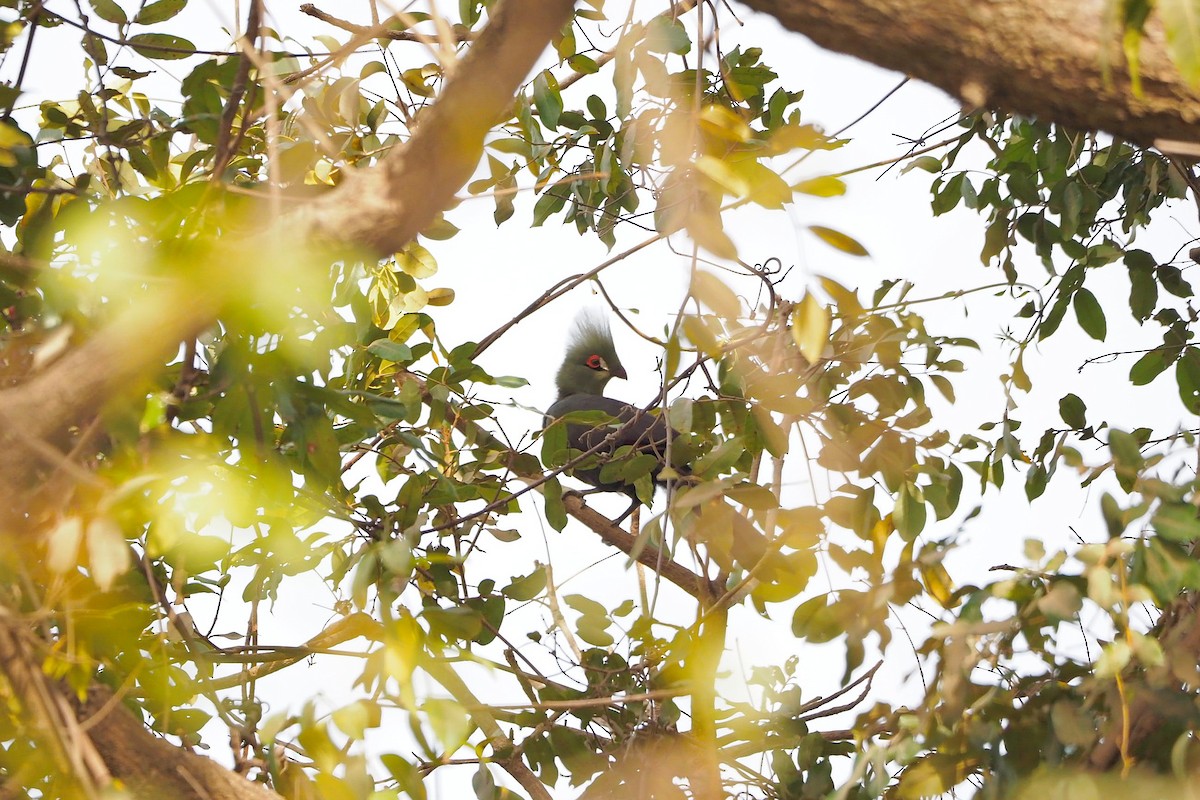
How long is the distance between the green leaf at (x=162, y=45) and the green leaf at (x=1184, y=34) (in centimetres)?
194

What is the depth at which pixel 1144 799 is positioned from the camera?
112 centimetres

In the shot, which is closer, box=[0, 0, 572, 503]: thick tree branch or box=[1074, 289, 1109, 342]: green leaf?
box=[0, 0, 572, 503]: thick tree branch

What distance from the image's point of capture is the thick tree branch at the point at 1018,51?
1294mm

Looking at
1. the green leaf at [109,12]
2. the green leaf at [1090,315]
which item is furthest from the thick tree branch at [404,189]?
the green leaf at [1090,315]

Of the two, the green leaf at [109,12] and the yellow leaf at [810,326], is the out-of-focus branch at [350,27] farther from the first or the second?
the yellow leaf at [810,326]

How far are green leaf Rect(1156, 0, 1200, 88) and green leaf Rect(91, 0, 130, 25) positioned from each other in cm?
220

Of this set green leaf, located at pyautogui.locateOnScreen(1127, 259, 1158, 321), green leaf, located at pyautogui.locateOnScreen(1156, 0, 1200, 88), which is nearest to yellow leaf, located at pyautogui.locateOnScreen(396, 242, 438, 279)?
green leaf, located at pyautogui.locateOnScreen(1127, 259, 1158, 321)

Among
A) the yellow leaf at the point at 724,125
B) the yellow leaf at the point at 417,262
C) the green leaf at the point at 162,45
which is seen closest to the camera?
the yellow leaf at the point at 724,125

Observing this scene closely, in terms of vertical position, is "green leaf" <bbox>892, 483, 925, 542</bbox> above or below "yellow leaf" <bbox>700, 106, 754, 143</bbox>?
below

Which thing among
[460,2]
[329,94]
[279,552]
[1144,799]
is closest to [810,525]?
[1144,799]

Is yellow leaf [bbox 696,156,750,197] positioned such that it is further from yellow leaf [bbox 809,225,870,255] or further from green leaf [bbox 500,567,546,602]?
green leaf [bbox 500,567,546,602]

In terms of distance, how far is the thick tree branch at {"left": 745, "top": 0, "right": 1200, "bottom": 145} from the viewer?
129 cm

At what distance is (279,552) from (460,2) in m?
1.73

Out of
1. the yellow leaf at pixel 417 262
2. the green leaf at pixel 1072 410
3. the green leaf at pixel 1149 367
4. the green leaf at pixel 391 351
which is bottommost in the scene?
the green leaf at pixel 1072 410
